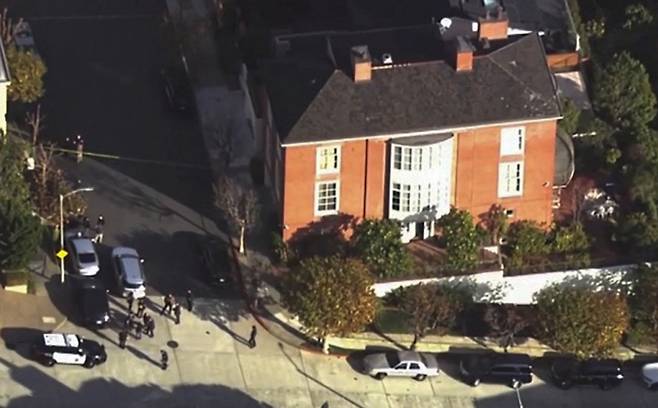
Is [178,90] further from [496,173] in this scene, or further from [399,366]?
[399,366]

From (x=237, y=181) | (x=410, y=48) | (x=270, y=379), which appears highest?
(x=410, y=48)

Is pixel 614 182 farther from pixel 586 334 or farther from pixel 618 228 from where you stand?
pixel 586 334

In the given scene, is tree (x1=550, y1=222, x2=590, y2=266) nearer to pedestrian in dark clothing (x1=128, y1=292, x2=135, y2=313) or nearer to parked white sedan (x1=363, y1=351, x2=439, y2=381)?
parked white sedan (x1=363, y1=351, x2=439, y2=381)

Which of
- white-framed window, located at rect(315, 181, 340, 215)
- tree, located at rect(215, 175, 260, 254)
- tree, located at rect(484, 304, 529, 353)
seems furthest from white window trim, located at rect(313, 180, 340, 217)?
tree, located at rect(484, 304, 529, 353)

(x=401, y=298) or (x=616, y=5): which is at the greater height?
(x=616, y=5)

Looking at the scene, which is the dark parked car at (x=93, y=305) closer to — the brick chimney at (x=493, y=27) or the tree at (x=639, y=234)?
the brick chimney at (x=493, y=27)

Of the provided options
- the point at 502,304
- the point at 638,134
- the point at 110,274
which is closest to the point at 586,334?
the point at 502,304

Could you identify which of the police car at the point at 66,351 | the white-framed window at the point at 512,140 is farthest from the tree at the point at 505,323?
the police car at the point at 66,351
